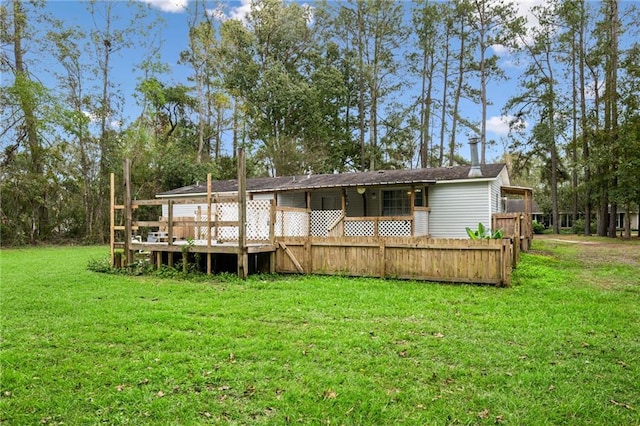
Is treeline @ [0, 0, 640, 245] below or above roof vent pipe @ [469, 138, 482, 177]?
above

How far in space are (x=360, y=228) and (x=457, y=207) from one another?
152 inches

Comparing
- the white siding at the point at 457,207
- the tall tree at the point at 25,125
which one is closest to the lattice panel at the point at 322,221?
the white siding at the point at 457,207

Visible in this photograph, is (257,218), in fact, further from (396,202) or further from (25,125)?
(25,125)

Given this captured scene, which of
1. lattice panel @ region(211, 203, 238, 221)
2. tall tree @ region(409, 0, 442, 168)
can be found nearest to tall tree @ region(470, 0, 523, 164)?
tall tree @ region(409, 0, 442, 168)

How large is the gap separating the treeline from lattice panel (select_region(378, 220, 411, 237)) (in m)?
14.4

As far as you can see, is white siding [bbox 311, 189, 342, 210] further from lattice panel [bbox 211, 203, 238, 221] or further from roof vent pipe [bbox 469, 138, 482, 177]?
lattice panel [bbox 211, 203, 238, 221]

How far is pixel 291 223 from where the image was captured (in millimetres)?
14398

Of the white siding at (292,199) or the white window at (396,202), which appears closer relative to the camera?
the white window at (396,202)

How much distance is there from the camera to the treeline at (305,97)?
21.8 metres

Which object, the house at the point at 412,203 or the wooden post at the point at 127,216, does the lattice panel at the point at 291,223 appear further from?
the wooden post at the point at 127,216

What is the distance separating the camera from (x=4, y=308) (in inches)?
259

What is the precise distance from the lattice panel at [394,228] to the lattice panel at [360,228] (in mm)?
303

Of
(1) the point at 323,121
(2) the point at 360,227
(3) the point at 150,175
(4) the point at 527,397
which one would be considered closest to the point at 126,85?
(3) the point at 150,175

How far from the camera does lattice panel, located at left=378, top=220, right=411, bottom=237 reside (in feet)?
49.3
